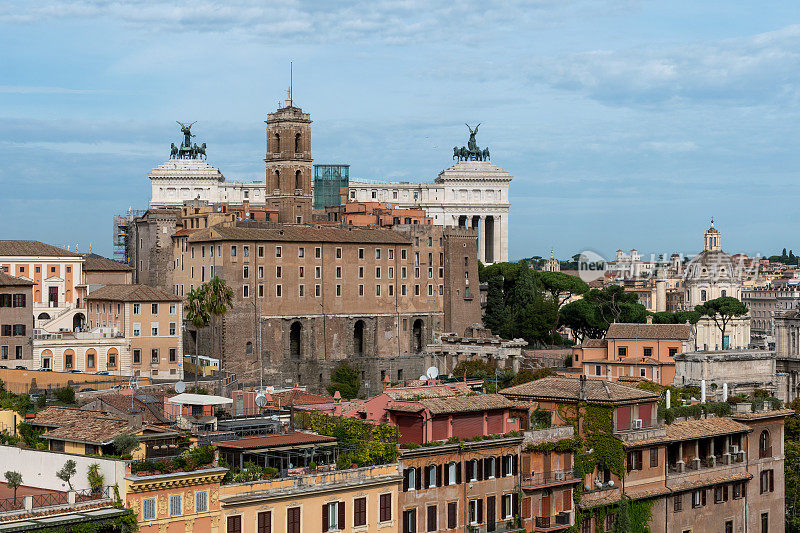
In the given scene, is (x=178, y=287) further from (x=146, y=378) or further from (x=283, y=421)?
(x=283, y=421)

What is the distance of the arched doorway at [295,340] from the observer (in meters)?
103

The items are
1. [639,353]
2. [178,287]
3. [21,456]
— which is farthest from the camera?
[178,287]

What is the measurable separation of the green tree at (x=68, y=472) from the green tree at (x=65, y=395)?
873 inches

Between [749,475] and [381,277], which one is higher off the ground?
[381,277]

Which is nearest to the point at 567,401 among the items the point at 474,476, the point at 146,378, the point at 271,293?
the point at 474,476

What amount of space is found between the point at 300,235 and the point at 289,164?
13.0 meters

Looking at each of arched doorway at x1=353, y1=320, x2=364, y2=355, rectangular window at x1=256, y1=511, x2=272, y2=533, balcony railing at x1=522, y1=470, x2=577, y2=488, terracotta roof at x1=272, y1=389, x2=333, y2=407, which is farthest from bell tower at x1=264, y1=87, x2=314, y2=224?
rectangular window at x1=256, y1=511, x2=272, y2=533

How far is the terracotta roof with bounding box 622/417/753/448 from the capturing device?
5344 cm

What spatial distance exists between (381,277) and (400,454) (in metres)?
64.1

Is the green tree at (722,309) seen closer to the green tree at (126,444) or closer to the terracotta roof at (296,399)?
the terracotta roof at (296,399)

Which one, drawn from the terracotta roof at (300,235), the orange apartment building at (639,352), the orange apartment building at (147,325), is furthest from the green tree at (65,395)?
the orange apartment building at (639,352)

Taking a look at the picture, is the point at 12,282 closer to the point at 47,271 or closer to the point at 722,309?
the point at 47,271

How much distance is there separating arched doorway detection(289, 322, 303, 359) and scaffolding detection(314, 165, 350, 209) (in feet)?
139

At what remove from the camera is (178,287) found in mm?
105250
